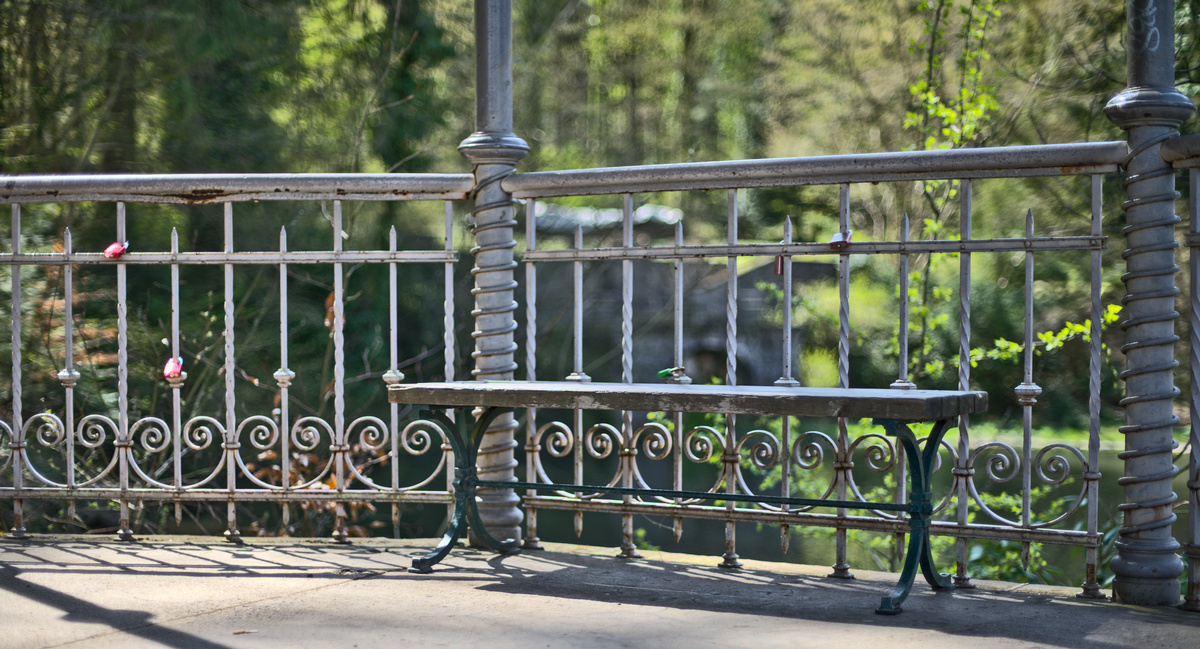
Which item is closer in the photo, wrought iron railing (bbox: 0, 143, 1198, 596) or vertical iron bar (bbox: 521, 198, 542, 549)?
wrought iron railing (bbox: 0, 143, 1198, 596)

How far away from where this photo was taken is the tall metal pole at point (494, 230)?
3.42 metres

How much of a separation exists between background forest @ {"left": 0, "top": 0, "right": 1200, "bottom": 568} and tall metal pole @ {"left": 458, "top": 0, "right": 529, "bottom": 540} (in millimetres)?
2500

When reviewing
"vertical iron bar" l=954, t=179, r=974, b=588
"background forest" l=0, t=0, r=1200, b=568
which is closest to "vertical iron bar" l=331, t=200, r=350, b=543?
"vertical iron bar" l=954, t=179, r=974, b=588

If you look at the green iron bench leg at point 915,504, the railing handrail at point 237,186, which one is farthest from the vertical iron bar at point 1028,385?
the railing handrail at point 237,186

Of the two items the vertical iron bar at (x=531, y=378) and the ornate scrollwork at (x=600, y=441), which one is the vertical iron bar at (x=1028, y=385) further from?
the vertical iron bar at (x=531, y=378)

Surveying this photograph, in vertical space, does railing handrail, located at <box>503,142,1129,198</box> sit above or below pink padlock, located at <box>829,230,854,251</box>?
above

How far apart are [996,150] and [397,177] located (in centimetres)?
201

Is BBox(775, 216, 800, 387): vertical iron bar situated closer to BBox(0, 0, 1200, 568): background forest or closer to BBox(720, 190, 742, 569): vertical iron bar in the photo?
BBox(720, 190, 742, 569): vertical iron bar

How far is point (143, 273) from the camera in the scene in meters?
7.20

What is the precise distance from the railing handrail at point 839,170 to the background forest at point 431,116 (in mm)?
1734

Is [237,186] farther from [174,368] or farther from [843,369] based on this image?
[843,369]

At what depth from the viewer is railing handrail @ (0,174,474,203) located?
3.42m

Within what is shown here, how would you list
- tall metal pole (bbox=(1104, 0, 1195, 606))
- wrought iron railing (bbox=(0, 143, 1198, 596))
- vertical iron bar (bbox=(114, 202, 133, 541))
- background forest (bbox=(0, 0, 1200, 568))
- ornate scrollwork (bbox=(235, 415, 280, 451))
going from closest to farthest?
tall metal pole (bbox=(1104, 0, 1195, 606)) → wrought iron railing (bbox=(0, 143, 1198, 596)) → ornate scrollwork (bbox=(235, 415, 280, 451)) → vertical iron bar (bbox=(114, 202, 133, 541)) → background forest (bbox=(0, 0, 1200, 568))

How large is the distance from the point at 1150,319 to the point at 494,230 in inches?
83.6
